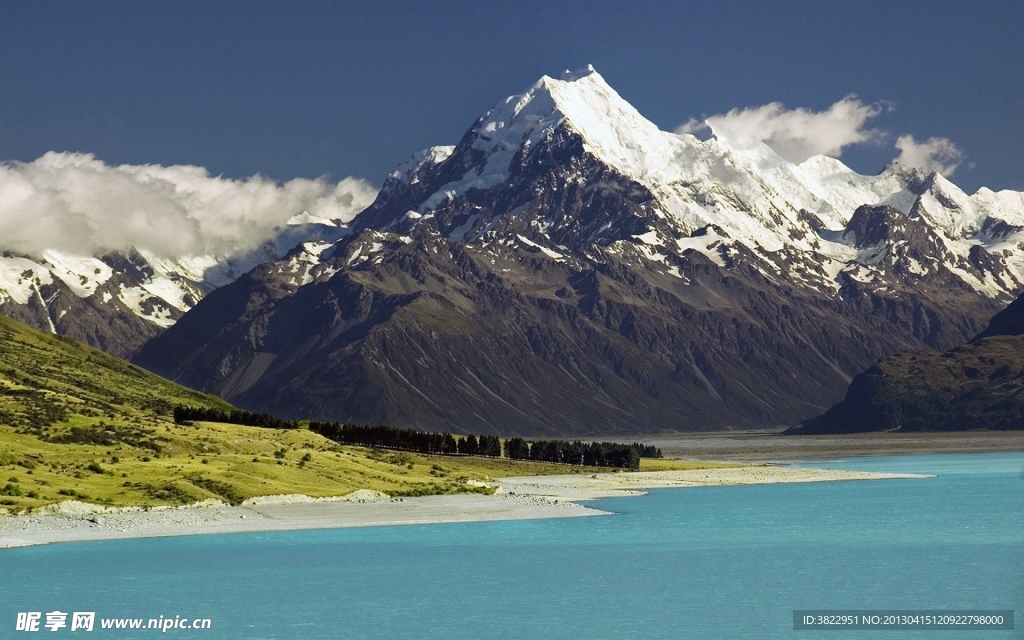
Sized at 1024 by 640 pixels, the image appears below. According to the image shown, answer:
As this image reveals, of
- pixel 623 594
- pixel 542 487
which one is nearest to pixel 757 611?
pixel 623 594

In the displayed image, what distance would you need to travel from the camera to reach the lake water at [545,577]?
7306 cm

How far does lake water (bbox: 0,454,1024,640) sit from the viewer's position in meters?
73.1

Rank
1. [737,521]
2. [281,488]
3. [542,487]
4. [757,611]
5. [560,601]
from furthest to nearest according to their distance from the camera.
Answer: [542,487], [281,488], [737,521], [560,601], [757,611]

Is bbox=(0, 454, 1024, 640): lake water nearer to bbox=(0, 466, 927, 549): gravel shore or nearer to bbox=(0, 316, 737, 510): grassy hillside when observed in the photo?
bbox=(0, 466, 927, 549): gravel shore

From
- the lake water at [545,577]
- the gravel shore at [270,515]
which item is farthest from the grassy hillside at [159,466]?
the lake water at [545,577]

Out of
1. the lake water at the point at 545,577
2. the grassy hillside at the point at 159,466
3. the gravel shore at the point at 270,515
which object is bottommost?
the lake water at the point at 545,577

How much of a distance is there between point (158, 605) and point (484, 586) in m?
20.7

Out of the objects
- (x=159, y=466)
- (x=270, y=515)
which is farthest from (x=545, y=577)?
(x=159, y=466)

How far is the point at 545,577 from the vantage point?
300 feet

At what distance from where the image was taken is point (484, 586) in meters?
87.4

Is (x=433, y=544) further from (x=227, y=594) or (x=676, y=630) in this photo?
(x=676, y=630)

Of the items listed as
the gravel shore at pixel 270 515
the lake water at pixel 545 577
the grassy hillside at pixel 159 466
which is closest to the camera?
the lake water at pixel 545 577

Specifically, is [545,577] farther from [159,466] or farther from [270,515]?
[159,466]

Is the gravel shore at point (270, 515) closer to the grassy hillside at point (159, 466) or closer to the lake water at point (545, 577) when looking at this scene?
the grassy hillside at point (159, 466)
